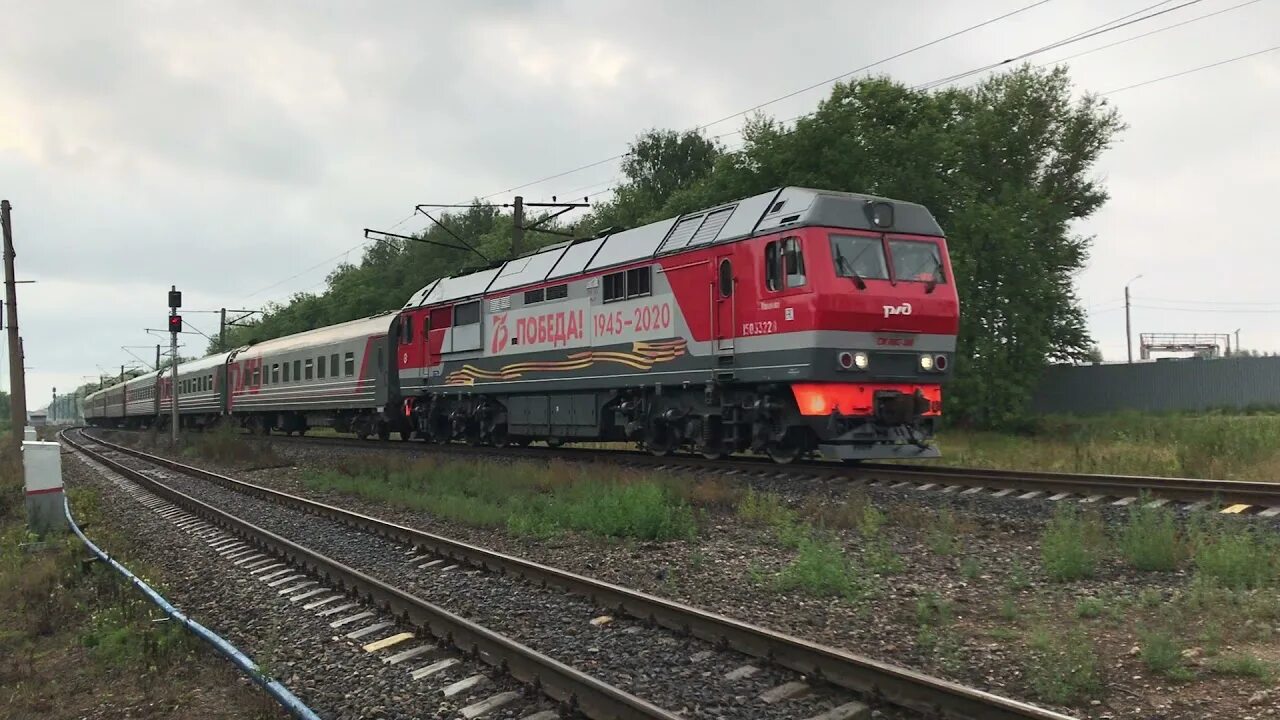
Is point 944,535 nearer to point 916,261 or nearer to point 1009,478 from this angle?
point 1009,478

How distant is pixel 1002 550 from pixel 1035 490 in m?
2.89

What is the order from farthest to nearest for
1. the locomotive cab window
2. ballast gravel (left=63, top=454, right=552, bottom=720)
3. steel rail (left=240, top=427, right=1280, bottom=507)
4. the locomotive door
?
the locomotive cab window < the locomotive door < steel rail (left=240, top=427, right=1280, bottom=507) < ballast gravel (left=63, top=454, right=552, bottom=720)

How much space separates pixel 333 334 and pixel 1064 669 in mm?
26249

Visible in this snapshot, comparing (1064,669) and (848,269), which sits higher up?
(848,269)

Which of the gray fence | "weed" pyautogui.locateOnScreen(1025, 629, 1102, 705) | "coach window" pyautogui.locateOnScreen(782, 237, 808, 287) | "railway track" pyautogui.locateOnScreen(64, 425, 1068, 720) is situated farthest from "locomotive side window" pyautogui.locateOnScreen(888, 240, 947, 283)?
the gray fence

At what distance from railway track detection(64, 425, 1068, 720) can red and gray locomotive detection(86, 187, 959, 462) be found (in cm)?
589

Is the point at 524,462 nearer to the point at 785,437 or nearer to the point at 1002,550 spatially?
the point at 785,437

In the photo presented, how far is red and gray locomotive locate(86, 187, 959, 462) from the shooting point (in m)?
12.3

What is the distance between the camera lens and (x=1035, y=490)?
10664mm

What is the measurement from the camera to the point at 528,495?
1259 cm

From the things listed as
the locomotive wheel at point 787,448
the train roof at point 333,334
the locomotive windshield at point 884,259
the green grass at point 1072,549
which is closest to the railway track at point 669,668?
the green grass at point 1072,549

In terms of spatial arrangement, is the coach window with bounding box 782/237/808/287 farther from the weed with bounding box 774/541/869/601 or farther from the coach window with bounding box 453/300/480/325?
the coach window with bounding box 453/300/480/325

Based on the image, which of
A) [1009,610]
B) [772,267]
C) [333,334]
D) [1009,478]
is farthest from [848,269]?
[333,334]

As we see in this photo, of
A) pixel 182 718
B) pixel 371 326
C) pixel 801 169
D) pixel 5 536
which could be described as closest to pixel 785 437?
pixel 182 718
